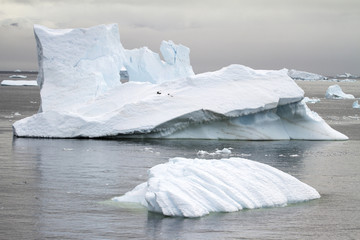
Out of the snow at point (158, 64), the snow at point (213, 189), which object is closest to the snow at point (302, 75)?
the snow at point (158, 64)

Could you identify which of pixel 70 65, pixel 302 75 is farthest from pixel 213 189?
pixel 302 75

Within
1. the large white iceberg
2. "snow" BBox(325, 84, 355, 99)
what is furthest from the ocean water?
"snow" BBox(325, 84, 355, 99)

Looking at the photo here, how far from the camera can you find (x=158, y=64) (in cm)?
3853

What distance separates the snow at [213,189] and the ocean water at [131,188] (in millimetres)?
199

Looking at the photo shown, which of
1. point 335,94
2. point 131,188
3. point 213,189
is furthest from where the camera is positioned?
point 335,94

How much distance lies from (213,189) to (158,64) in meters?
Result: 27.0

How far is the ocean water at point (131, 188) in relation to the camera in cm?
1066

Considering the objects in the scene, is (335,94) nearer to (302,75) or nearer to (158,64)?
(158,64)

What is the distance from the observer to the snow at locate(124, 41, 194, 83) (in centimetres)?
3794

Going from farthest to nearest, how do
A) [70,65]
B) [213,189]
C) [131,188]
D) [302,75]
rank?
[302,75] < [70,65] < [131,188] < [213,189]

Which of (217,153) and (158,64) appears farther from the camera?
(158,64)

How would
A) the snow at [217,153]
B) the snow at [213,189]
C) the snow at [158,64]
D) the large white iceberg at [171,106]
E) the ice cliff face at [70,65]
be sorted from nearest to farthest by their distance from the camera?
the snow at [213,189] → the snow at [217,153] → the large white iceberg at [171,106] → the ice cliff face at [70,65] → the snow at [158,64]

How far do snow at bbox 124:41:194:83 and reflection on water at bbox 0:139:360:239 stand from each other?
15628 millimetres

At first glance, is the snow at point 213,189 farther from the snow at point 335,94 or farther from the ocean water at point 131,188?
the snow at point 335,94
